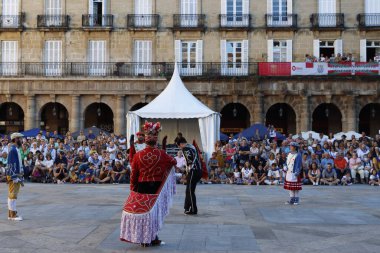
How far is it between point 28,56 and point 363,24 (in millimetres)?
20480

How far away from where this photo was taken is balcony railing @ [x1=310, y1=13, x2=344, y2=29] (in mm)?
34844

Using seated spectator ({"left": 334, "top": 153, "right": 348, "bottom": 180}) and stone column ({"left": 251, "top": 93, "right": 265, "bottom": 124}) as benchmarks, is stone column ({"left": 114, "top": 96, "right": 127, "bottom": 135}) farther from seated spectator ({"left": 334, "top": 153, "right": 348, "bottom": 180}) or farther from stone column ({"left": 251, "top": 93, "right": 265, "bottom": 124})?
seated spectator ({"left": 334, "top": 153, "right": 348, "bottom": 180})

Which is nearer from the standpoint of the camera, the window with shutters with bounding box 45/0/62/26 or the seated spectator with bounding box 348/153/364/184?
the seated spectator with bounding box 348/153/364/184

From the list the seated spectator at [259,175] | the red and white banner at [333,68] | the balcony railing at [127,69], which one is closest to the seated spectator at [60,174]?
the seated spectator at [259,175]

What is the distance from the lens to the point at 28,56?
117ft

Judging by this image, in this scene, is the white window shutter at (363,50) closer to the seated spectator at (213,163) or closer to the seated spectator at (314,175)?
the seated spectator at (314,175)

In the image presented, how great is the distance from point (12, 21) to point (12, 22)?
6 cm

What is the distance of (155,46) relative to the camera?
3547 cm

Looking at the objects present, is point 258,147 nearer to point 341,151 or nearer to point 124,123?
point 341,151

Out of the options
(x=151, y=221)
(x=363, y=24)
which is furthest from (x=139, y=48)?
(x=151, y=221)

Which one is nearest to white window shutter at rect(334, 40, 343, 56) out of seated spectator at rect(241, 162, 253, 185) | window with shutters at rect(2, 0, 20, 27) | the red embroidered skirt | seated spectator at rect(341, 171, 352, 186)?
seated spectator at rect(341, 171, 352, 186)

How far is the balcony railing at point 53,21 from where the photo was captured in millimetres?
35391

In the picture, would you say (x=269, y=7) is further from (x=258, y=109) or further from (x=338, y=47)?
(x=258, y=109)

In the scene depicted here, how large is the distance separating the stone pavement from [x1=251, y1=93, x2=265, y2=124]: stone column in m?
16.2
